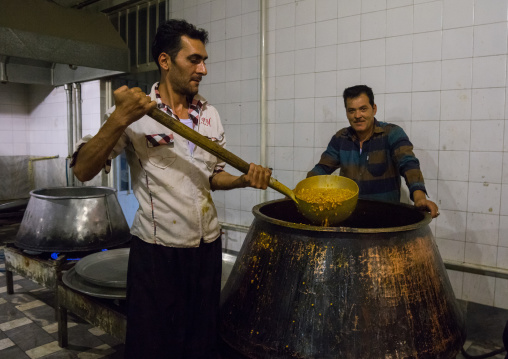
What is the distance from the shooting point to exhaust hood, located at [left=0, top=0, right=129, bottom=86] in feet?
12.0

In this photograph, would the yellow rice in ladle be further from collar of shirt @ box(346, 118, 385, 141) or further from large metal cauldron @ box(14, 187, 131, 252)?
large metal cauldron @ box(14, 187, 131, 252)

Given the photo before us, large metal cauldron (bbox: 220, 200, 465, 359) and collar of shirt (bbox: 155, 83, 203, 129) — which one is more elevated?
collar of shirt (bbox: 155, 83, 203, 129)

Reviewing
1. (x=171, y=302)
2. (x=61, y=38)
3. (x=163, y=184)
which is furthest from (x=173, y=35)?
(x=61, y=38)

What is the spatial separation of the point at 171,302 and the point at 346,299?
2.37ft

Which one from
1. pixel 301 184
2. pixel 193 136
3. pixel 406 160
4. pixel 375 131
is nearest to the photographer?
pixel 193 136

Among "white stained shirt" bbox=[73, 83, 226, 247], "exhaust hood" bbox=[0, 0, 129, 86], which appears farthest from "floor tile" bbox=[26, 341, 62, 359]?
"exhaust hood" bbox=[0, 0, 129, 86]

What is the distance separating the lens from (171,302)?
5.28 ft

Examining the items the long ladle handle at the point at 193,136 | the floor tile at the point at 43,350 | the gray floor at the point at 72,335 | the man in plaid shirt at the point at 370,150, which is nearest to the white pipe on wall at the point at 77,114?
the gray floor at the point at 72,335

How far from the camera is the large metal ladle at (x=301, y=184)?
1461mm

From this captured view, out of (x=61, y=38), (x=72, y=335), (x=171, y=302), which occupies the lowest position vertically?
(x=72, y=335)

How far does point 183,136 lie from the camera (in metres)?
1.50

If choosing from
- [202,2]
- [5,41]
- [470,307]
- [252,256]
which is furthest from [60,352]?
[202,2]

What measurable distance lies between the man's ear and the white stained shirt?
246 mm

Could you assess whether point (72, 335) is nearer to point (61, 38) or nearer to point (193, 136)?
point (193, 136)
